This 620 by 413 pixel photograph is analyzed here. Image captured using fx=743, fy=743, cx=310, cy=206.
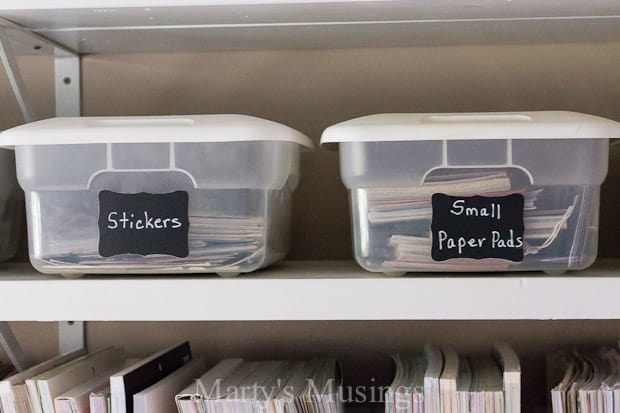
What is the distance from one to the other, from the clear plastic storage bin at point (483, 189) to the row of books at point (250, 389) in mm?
137

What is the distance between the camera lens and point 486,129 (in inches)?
31.0

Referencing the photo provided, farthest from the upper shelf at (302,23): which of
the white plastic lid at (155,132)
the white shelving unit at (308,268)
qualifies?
the white plastic lid at (155,132)

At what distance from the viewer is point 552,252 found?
0.80 meters

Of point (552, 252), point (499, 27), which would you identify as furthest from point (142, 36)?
point (552, 252)

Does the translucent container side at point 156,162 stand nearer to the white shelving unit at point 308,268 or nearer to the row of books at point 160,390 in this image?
the white shelving unit at point 308,268

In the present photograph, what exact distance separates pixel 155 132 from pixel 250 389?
32cm

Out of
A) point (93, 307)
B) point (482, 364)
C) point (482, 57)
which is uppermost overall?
point (482, 57)

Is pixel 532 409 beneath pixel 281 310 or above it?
beneath

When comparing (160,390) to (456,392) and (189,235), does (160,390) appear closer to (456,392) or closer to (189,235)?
(189,235)

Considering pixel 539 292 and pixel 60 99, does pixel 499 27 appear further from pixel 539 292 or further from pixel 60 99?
pixel 60 99

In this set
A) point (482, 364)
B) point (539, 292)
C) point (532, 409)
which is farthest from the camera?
point (532, 409)

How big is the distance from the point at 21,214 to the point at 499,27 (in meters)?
0.70

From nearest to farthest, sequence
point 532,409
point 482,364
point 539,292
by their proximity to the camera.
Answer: point 539,292 < point 482,364 < point 532,409

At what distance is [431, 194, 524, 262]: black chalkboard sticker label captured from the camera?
0.79 m
